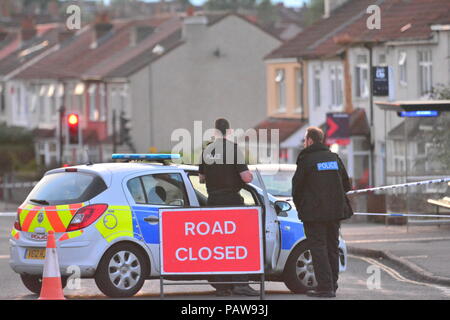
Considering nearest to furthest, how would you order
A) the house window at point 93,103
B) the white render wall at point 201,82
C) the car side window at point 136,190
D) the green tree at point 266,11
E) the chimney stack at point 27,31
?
the car side window at point 136,190 → the white render wall at point 201,82 → the house window at point 93,103 → the chimney stack at point 27,31 → the green tree at point 266,11

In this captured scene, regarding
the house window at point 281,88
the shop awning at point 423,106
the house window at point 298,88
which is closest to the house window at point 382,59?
the house window at point 298,88

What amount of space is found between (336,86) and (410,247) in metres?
29.1

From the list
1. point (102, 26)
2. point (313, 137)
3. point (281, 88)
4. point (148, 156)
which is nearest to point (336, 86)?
point (281, 88)

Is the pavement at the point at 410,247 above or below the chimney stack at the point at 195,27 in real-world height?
below

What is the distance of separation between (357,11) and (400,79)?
11.0m

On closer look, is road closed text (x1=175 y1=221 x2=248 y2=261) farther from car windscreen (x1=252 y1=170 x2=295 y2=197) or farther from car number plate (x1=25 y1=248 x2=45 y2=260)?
car windscreen (x1=252 y1=170 x2=295 y2=197)

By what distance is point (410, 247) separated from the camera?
74.9ft

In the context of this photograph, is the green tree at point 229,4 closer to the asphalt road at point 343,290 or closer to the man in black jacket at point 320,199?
the asphalt road at point 343,290

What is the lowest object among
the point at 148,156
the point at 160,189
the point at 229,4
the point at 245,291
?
the point at 245,291

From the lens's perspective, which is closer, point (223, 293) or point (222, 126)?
point (222, 126)

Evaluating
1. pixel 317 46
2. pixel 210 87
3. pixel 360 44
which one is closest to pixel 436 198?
pixel 360 44

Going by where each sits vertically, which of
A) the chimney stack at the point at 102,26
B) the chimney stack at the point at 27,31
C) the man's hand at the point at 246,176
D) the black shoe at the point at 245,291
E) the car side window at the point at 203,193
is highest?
the chimney stack at the point at 27,31

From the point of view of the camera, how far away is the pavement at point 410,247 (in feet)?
60.2

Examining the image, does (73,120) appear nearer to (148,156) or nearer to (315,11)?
(148,156)
